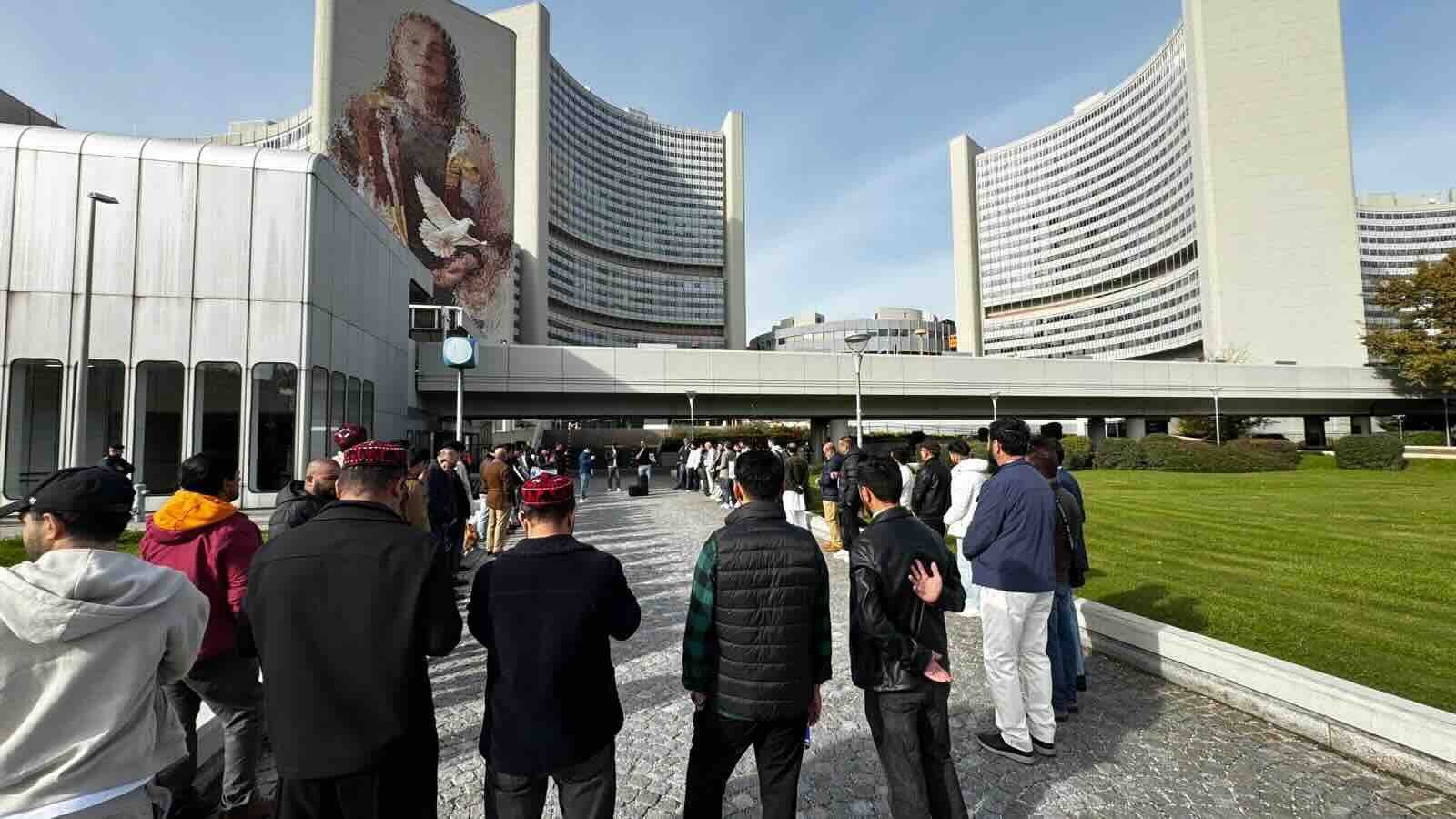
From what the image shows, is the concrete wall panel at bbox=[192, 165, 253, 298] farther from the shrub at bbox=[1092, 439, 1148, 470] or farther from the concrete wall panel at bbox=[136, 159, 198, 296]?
the shrub at bbox=[1092, 439, 1148, 470]

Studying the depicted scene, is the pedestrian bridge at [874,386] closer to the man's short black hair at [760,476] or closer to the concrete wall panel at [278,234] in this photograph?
the concrete wall panel at [278,234]

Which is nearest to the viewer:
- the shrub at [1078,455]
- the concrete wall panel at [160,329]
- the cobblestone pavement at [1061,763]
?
the cobblestone pavement at [1061,763]


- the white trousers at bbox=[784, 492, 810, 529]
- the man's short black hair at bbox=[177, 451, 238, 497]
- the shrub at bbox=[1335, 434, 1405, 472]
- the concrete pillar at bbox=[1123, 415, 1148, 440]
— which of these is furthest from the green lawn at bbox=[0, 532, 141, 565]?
the concrete pillar at bbox=[1123, 415, 1148, 440]

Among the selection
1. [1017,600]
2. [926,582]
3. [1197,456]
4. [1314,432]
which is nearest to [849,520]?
[1017,600]

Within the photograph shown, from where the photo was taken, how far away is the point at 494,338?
70.4 meters

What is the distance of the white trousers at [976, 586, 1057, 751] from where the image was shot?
3.75 metres

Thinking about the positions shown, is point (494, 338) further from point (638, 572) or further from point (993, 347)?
point (993, 347)

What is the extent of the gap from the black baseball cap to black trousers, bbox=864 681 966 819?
295 centimetres

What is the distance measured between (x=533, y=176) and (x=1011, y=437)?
8431 centimetres

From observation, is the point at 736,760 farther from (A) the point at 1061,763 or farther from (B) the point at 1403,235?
(B) the point at 1403,235

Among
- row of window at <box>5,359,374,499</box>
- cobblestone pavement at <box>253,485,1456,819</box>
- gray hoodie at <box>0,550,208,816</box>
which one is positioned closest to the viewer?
gray hoodie at <box>0,550,208,816</box>

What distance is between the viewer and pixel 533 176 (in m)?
78.4

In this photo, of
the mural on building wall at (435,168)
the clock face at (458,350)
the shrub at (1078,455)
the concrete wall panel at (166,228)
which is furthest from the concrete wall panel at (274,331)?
the mural on building wall at (435,168)

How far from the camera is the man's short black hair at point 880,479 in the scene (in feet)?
9.64
